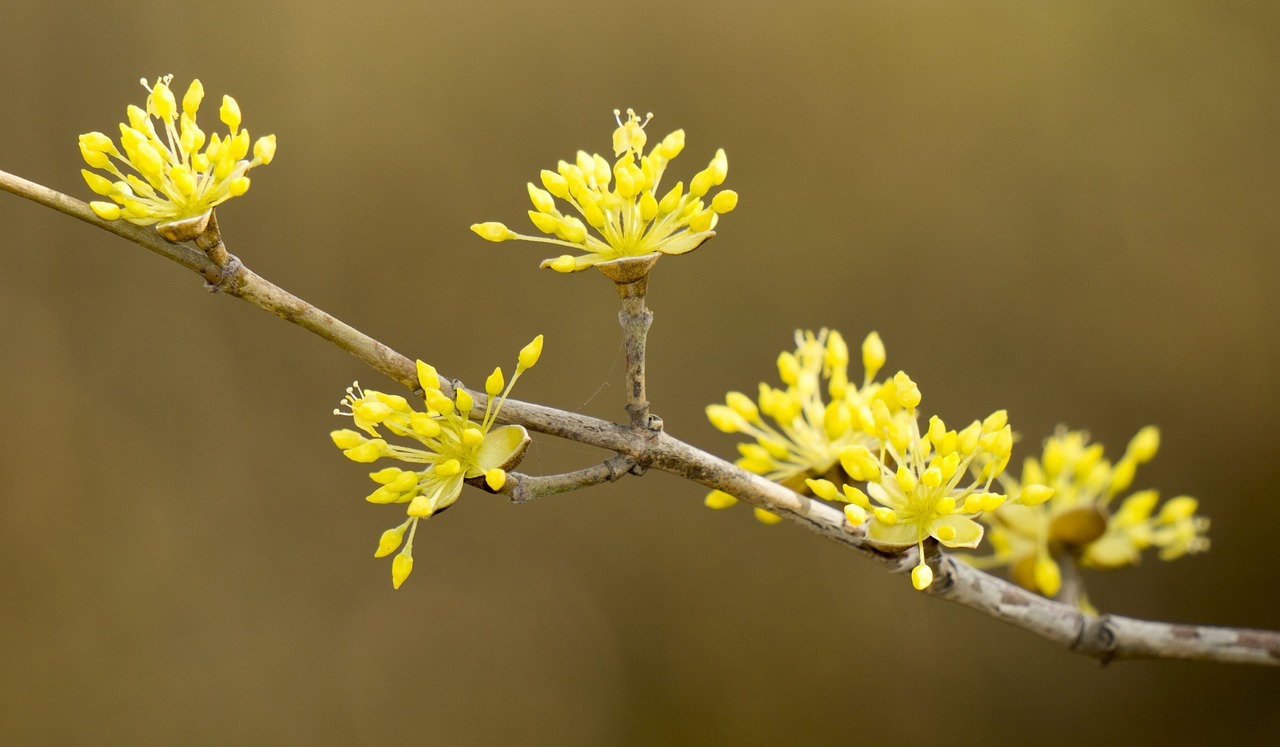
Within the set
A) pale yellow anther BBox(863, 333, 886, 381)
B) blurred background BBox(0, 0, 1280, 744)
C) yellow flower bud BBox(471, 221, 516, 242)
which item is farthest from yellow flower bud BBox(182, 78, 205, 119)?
blurred background BBox(0, 0, 1280, 744)

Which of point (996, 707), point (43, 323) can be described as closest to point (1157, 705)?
point (996, 707)

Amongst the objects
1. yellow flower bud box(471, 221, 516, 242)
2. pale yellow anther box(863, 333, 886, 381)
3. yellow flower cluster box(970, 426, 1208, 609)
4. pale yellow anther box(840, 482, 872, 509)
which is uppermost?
pale yellow anther box(863, 333, 886, 381)

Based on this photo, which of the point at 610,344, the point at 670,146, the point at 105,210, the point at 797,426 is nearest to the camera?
the point at 105,210

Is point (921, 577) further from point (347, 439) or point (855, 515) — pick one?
point (347, 439)

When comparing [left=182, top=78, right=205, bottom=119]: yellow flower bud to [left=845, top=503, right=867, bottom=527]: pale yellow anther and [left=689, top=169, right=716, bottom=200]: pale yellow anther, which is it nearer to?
[left=689, top=169, right=716, bottom=200]: pale yellow anther

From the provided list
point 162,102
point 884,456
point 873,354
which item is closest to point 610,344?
point 873,354

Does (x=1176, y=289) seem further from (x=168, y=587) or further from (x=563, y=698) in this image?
(x=168, y=587)
